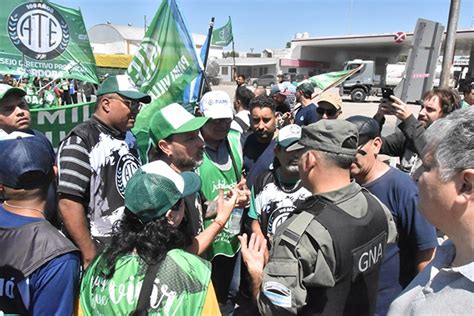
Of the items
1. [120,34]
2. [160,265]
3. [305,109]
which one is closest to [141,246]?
[160,265]

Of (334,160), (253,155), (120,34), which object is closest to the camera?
(334,160)

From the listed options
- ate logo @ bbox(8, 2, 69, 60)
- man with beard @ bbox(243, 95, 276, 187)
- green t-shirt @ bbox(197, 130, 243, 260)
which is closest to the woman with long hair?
green t-shirt @ bbox(197, 130, 243, 260)

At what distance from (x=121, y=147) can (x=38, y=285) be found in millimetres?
1280

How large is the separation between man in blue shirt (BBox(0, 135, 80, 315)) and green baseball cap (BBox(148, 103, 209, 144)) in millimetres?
945

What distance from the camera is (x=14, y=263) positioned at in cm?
147

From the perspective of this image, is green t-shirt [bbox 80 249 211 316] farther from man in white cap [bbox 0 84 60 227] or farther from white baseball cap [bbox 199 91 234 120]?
man in white cap [bbox 0 84 60 227]

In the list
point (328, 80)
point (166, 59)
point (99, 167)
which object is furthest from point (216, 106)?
point (328, 80)

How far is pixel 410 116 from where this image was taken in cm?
337

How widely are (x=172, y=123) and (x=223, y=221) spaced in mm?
743

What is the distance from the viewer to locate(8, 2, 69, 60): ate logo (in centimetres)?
502

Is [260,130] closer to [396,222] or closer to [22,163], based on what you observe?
[396,222]

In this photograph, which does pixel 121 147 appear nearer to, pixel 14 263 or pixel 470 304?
pixel 14 263

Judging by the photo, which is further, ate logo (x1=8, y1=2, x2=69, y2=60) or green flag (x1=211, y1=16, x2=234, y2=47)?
green flag (x1=211, y1=16, x2=234, y2=47)

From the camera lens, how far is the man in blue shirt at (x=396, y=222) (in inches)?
87.9
